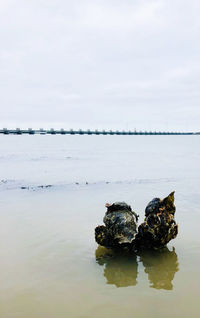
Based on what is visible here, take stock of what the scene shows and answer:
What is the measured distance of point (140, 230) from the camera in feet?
32.3

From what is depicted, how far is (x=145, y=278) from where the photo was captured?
8070 millimetres

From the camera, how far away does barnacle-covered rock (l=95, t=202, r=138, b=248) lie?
30.7 feet

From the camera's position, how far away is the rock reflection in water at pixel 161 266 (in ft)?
25.8

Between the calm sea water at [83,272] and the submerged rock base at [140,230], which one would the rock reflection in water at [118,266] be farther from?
the submerged rock base at [140,230]

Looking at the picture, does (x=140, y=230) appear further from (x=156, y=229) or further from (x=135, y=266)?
(x=135, y=266)

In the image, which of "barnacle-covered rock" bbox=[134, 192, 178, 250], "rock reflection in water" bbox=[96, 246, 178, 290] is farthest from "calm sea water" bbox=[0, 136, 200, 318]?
"barnacle-covered rock" bbox=[134, 192, 178, 250]

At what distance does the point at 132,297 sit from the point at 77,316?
150 cm

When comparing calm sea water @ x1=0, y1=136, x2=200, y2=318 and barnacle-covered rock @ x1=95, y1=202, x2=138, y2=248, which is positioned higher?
barnacle-covered rock @ x1=95, y1=202, x2=138, y2=248

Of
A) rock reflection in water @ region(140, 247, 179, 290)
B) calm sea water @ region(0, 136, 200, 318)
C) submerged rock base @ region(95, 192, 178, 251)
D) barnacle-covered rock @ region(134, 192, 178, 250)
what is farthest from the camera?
barnacle-covered rock @ region(134, 192, 178, 250)

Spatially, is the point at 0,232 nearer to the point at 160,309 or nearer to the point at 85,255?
the point at 85,255

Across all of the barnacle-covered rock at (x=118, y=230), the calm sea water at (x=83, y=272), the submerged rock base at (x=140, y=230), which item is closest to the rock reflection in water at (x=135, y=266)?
the calm sea water at (x=83, y=272)

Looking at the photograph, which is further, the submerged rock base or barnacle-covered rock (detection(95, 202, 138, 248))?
the submerged rock base

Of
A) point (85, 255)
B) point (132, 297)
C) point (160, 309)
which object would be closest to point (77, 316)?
point (132, 297)

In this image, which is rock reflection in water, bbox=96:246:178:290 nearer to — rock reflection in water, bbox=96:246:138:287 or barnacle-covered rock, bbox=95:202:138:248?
rock reflection in water, bbox=96:246:138:287
